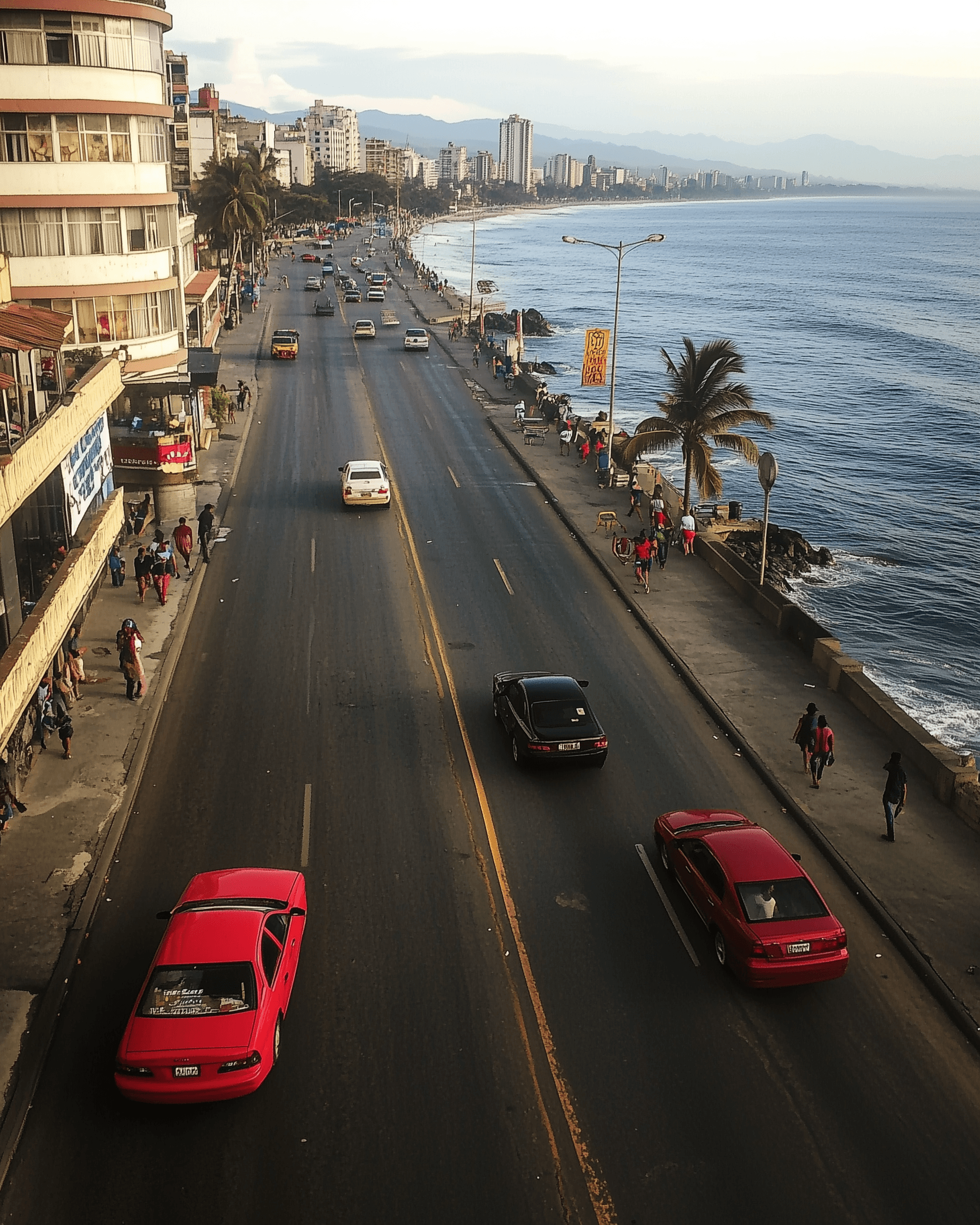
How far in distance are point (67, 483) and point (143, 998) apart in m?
13.0

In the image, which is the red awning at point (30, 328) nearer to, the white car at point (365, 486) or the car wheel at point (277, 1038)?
the car wheel at point (277, 1038)

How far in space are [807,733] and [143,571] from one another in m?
17.9

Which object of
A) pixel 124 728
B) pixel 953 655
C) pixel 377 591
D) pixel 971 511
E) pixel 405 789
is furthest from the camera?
pixel 971 511

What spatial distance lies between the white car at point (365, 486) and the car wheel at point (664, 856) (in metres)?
22.2

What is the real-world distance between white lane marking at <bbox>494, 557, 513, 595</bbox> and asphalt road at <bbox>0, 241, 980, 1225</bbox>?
3.02 m

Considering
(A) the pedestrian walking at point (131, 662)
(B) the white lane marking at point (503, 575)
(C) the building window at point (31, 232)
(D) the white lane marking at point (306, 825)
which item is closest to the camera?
(D) the white lane marking at point (306, 825)

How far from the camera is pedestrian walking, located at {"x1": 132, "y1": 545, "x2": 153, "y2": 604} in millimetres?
29109

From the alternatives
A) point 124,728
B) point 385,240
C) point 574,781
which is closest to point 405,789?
point 574,781

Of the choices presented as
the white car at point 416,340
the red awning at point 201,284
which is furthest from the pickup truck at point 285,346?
the white car at point 416,340

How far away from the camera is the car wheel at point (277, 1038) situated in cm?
1276

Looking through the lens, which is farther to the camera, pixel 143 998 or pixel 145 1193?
pixel 143 998

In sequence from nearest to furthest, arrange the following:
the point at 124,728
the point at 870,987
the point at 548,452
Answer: the point at 870,987, the point at 124,728, the point at 548,452

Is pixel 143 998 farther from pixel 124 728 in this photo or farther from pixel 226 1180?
pixel 124 728

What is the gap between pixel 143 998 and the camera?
41.3 feet
